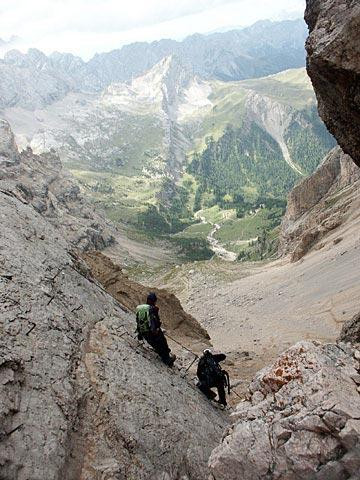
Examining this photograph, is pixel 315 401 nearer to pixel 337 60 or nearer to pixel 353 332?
pixel 353 332

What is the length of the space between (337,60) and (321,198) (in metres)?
107

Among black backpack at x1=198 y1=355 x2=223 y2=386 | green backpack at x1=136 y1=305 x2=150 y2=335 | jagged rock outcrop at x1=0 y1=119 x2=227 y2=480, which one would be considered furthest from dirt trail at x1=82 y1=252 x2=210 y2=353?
jagged rock outcrop at x1=0 y1=119 x2=227 y2=480

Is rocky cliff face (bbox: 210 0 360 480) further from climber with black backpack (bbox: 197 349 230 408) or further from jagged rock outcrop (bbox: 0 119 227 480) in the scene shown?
climber with black backpack (bbox: 197 349 230 408)

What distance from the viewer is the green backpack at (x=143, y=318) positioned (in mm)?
20891

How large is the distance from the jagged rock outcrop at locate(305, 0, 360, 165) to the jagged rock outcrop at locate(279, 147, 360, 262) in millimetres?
58663

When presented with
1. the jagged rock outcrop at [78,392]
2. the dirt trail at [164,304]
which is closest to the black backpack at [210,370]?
the jagged rock outcrop at [78,392]

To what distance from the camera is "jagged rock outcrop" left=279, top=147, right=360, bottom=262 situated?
8894 centimetres

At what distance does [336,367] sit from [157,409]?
24.0 feet

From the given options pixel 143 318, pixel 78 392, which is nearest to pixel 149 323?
pixel 143 318

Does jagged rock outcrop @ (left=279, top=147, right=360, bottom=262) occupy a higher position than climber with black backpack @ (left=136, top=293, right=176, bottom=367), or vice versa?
climber with black backpack @ (left=136, top=293, right=176, bottom=367)

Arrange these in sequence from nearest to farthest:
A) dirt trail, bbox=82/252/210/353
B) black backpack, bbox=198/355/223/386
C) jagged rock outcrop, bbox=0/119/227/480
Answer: jagged rock outcrop, bbox=0/119/227/480 < black backpack, bbox=198/355/223/386 < dirt trail, bbox=82/252/210/353

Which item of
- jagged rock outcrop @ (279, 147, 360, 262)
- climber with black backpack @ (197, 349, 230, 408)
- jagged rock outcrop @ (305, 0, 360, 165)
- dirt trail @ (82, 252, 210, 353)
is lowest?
jagged rock outcrop @ (279, 147, 360, 262)

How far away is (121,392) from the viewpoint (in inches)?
690

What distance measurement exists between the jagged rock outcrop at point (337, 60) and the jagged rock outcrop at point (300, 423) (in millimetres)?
10040
